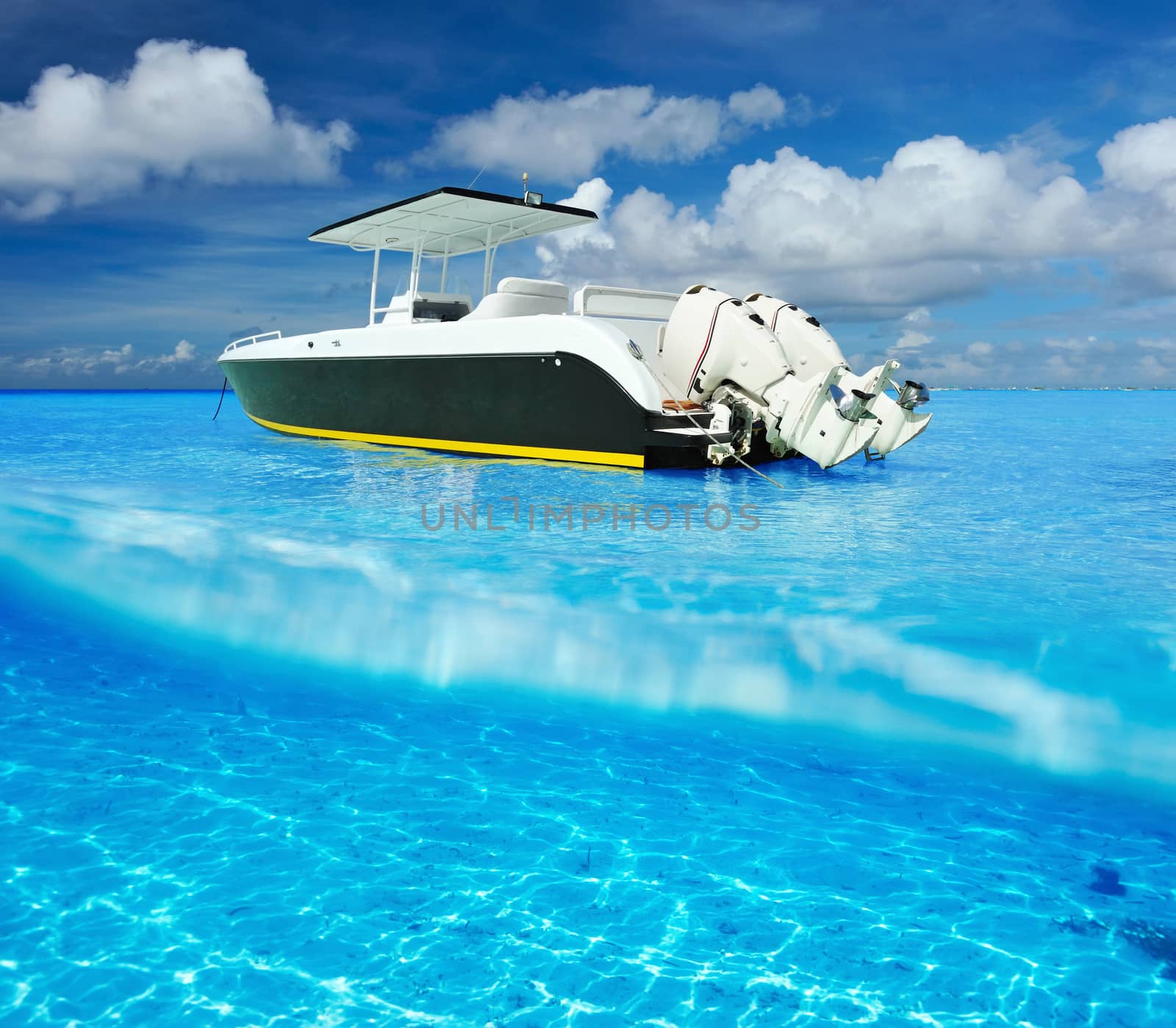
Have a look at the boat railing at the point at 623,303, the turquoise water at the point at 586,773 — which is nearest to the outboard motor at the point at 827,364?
the boat railing at the point at 623,303

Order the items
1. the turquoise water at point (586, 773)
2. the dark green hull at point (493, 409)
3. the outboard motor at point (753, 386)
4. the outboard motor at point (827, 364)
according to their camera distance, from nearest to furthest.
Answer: the turquoise water at point (586, 773)
the dark green hull at point (493, 409)
the outboard motor at point (753, 386)
the outboard motor at point (827, 364)

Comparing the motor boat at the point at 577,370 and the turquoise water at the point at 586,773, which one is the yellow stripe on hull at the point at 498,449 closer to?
the motor boat at the point at 577,370

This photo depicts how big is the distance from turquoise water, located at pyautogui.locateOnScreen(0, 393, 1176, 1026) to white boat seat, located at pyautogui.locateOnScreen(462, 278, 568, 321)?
4.63 metres

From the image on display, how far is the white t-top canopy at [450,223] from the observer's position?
11789 mm

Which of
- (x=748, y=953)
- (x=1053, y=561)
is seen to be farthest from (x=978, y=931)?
(x=1053, y=561)

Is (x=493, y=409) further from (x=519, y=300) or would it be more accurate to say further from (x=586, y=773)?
(x=586, y=773)

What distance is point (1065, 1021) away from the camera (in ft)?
7.49

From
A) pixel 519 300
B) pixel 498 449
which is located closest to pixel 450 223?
pixel 519 300

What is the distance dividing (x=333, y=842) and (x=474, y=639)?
89.4 inches

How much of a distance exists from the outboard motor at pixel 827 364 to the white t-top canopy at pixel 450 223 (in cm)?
338

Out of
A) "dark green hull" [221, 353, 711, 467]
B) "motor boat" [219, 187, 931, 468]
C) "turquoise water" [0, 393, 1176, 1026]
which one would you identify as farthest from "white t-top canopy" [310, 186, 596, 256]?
"turquoise water" [0, 393, 1176, 1026]

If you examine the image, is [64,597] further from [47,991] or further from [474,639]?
[47,991]

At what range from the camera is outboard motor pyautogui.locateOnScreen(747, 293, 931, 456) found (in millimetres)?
11506

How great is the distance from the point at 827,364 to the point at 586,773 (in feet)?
31.1
